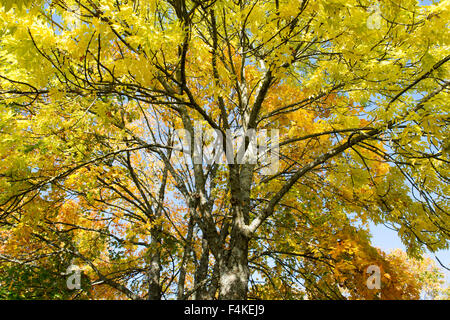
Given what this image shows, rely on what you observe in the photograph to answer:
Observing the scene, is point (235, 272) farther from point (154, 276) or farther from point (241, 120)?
point (154, 276)

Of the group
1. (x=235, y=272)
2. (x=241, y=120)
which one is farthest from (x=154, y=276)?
(x=241, y=120)

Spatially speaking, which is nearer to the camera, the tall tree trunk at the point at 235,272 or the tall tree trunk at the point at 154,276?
the tall tree trunk at the point at 235,272

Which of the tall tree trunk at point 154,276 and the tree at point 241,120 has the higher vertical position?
the tree at point 241,120

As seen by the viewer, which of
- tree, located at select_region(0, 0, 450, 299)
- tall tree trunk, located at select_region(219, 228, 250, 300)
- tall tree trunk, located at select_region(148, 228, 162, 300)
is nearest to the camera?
tree, located at select_region(0, 0, 450, 299)

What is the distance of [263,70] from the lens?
5.02 m

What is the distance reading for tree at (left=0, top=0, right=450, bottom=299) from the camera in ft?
8.58

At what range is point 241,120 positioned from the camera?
481 cm

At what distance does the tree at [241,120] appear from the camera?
2615mm

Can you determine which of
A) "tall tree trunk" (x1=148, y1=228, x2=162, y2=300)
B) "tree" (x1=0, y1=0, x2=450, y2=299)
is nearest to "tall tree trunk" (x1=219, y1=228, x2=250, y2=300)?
"tree" (x1=0, y1=0, x2=450, y2=299)

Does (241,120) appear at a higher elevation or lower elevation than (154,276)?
higher

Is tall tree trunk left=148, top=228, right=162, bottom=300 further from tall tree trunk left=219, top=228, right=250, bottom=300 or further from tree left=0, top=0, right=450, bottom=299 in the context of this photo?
tall tree trunk left=219, top=228, right=250, bottom=300

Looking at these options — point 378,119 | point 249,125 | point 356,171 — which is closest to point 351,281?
point 356,171

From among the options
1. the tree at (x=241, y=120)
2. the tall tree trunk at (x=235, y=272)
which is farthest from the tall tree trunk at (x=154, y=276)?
the tall tree trunk at (x=235, y=272)

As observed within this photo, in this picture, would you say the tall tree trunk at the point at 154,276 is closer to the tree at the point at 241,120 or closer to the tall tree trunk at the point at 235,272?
the tree at the point at 241,120
